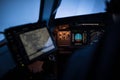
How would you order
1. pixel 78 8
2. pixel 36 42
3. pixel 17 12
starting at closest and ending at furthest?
1. pixel 36 42
2. pixel 17 12
3. pixel 78 8

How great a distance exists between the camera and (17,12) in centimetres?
234

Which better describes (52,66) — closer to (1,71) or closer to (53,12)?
(1,71)

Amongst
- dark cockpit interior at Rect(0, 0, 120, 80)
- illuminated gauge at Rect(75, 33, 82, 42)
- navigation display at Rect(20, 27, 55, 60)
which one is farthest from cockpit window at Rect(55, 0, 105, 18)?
navigation display at Rect(20, 27, 55, 60)

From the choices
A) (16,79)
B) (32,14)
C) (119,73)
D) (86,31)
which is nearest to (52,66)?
(16,79)

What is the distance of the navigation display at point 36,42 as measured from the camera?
5.08 feet

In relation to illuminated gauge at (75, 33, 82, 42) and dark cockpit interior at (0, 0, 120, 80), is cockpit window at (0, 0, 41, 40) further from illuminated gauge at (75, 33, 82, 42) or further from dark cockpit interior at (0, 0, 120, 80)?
illuminated gauge at (75, 33, 82, 42)

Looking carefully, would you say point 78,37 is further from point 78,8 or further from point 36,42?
point 36,42

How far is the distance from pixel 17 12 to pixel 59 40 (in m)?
0.50

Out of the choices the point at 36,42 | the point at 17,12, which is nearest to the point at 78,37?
the point at 17,12

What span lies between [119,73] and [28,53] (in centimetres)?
106

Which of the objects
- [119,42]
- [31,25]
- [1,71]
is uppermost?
[119,42]

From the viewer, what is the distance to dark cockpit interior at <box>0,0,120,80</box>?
549 mm

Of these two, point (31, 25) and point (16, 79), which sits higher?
point (31, 25)

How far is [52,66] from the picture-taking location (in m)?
1.92
